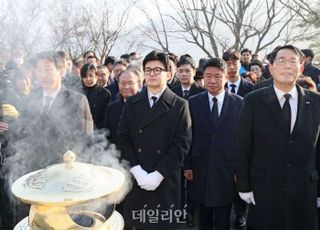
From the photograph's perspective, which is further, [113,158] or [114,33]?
[114,33]

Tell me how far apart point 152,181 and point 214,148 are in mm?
843

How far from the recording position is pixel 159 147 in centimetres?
312

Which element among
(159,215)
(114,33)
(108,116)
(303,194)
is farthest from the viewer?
(114,33)

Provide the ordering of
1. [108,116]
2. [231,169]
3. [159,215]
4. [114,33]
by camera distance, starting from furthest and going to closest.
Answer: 1. [114,33]
2. [108,116]
3. [231,169]
4. [159,215]

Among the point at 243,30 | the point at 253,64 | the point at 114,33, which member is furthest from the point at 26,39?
the point at 243,30

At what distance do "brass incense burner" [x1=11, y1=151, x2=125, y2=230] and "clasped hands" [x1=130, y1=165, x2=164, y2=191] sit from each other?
94 cm

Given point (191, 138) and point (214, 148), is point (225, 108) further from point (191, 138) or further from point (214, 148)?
point (191, 138)

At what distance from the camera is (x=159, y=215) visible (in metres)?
3.12

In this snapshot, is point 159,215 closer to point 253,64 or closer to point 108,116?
point 108,116

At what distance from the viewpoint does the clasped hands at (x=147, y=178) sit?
3015 millimetres

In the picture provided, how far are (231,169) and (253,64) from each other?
415 cm

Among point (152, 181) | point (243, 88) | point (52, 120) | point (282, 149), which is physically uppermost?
point (243, 88)

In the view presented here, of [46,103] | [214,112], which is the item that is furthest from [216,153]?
[46,103]

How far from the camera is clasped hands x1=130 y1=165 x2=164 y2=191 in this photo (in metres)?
3.01
